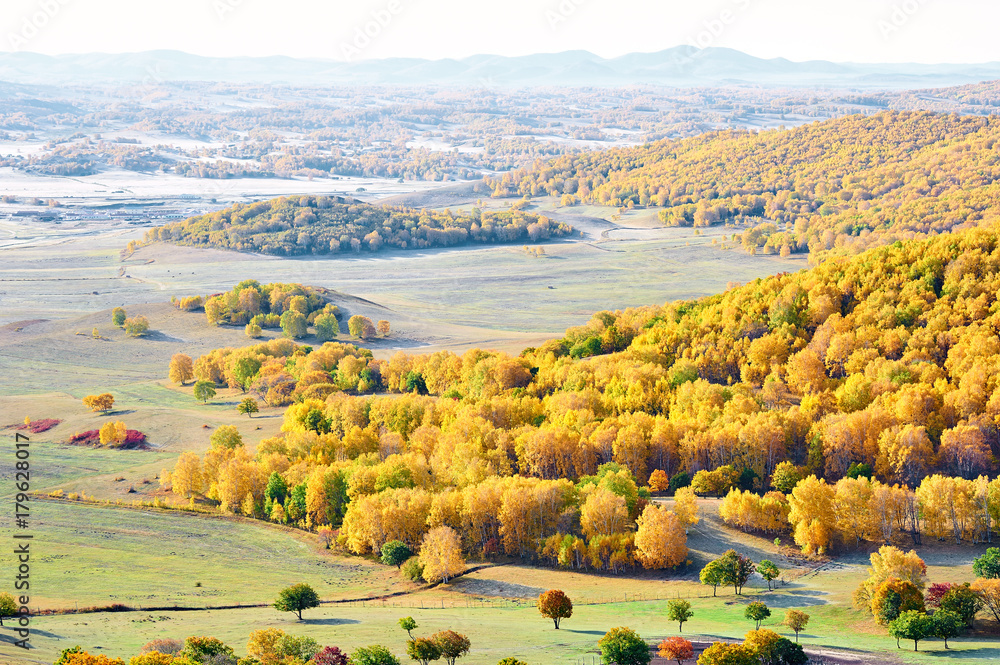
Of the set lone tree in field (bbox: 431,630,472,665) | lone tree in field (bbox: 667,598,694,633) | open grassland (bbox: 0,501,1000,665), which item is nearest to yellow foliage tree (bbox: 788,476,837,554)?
open grassland (bbox: 0,501,1000,665)

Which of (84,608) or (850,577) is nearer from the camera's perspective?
(84,608)

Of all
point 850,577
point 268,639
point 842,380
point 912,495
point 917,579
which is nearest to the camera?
point 268,639

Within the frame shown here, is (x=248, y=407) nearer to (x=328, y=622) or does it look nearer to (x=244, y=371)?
(x=244, y=371)

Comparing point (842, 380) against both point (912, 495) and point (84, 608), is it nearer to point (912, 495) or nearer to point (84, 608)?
point (912, 495)

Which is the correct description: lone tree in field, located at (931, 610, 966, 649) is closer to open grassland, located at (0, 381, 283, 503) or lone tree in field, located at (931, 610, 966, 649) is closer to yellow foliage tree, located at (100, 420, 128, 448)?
open grassland, located at (0, 381, 283, 503)

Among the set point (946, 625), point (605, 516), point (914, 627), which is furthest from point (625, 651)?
point (605, 516)

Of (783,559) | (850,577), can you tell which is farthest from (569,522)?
(850,577)
